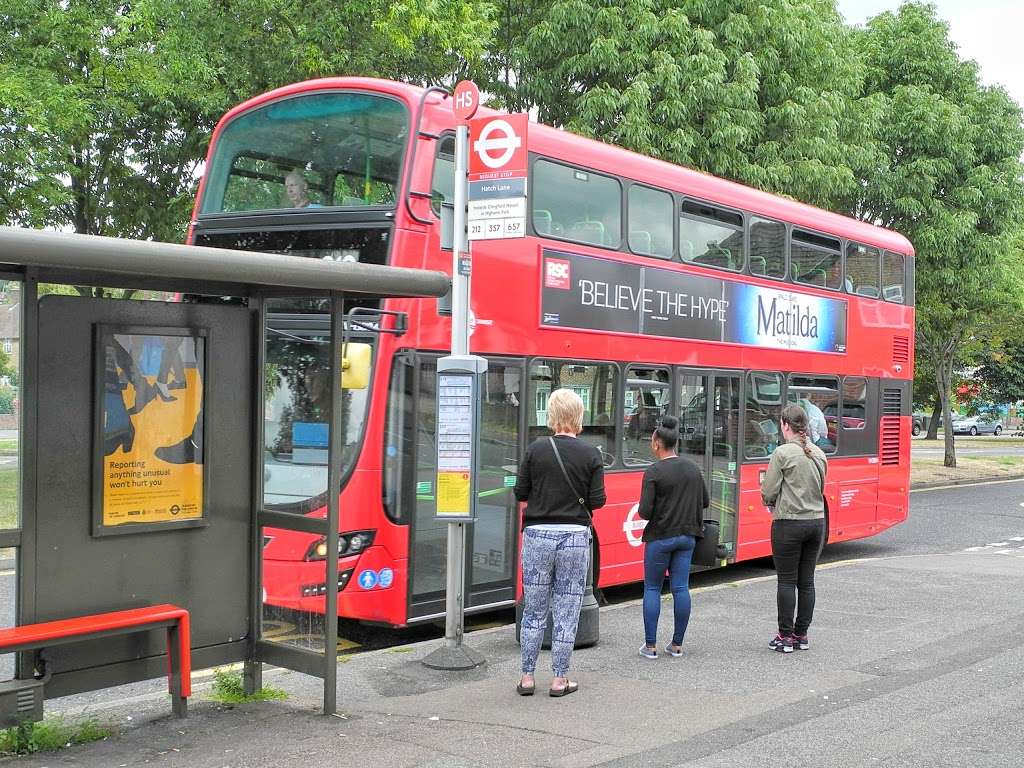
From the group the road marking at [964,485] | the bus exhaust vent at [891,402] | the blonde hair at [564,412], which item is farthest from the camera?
the road marking at [964,485]

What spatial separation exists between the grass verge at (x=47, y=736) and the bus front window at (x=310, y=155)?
4026 millimetres

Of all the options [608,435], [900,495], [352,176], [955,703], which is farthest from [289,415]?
[900,495]

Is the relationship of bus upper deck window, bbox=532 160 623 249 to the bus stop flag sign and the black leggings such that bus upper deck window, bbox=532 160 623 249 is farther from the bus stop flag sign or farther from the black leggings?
the black leggings

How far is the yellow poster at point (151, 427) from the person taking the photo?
559cm

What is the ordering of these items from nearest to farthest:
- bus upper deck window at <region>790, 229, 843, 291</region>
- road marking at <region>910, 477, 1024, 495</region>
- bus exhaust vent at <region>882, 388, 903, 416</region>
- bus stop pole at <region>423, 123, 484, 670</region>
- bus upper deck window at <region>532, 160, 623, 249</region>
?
bus stop pole at <region>423, 123, 484, 670</region> < bus upper deck window at <region>532, 160, 623, 249</region> < bus upper deck window at <region>790, 229, 843, 291</region> < bus exhaust vent at <region>882, 388, 903, 416</region> < road marking at <region>910, 477, 1024, 495</region>

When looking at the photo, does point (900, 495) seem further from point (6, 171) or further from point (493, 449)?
point (6, 171)

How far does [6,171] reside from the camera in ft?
43.8

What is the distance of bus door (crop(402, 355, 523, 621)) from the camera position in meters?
8.02

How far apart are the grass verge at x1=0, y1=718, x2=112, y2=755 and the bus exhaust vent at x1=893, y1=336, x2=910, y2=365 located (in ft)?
38.0

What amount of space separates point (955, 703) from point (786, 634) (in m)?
1.62

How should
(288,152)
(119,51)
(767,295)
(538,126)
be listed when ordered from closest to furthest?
(288,152) < (538,126) < (767,295) < (119,51)

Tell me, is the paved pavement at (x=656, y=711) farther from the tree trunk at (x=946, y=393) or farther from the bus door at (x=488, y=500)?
the tree trunk at (x=946, y=393)

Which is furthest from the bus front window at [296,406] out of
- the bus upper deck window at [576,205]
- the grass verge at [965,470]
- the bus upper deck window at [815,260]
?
the grass verge at [965,470]

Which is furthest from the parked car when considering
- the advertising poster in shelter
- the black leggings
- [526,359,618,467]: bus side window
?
the advertising poster in shelter
